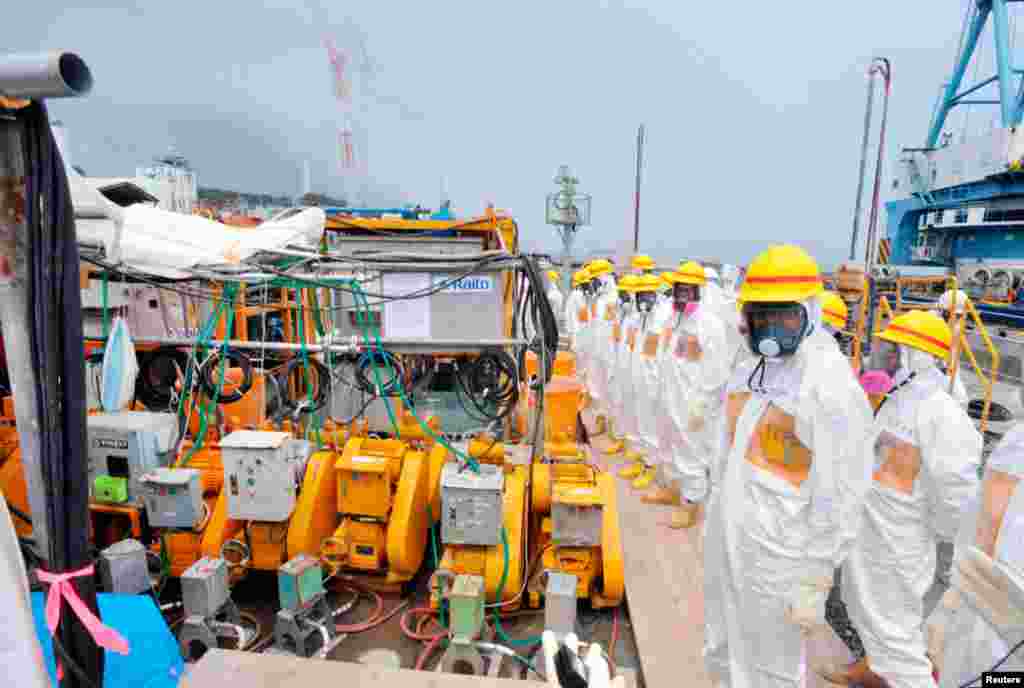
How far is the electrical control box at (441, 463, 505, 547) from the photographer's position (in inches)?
129

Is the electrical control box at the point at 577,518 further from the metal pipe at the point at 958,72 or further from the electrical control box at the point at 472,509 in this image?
the metal pipe at the point at 958,72

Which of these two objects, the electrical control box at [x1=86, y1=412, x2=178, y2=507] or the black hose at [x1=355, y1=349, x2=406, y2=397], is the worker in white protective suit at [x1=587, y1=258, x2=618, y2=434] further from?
the electrical control box at [x1=86, y1=412, x2=178, y2=507]

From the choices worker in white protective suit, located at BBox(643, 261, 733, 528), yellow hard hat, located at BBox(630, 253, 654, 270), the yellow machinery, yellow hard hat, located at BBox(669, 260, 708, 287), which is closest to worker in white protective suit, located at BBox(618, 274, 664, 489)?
worker in white protective suit, located at BBox(643, 261, 733, 528)

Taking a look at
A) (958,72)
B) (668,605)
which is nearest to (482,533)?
(668,605)

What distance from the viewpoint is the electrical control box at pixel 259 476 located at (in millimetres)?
3293

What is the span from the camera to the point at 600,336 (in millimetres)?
8266

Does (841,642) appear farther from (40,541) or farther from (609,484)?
(40,541)

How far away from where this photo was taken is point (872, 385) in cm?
326

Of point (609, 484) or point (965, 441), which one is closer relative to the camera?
point (965, 441)

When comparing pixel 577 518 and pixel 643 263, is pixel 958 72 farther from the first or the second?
pixel 577 518

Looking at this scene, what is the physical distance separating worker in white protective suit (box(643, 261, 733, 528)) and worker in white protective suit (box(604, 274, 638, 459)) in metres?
1.04

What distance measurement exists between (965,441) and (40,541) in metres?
3.45

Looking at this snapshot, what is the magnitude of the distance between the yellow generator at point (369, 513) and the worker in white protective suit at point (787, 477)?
203cm

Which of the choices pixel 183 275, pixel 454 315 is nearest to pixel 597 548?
Result: pixel 454 315
